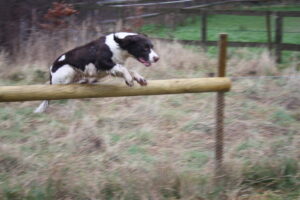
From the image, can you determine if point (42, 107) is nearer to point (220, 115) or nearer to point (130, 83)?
point (130, 83)

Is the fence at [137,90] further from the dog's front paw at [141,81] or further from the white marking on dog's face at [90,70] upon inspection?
the white marking on dog's face at [90,70]

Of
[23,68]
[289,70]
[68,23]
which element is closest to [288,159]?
[289,70]

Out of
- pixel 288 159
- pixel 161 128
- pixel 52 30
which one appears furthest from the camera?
pixel 52 30

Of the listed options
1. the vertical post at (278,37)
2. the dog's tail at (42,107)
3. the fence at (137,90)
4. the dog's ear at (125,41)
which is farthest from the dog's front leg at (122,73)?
the vertical post at (278,37)

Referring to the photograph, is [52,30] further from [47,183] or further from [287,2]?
[287,2]

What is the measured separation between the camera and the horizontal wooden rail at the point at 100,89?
370 centimetres

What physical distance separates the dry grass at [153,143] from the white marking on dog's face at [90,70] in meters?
0.93

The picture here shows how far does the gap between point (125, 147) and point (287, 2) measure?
56.6 ft

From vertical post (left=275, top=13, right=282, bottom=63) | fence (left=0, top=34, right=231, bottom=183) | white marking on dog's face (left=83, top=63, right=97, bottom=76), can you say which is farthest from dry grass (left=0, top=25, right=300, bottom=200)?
vertical post (left=275, top=13, right=282, bottom=63)

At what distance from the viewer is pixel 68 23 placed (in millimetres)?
10234

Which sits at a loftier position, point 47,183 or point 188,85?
point 188,85

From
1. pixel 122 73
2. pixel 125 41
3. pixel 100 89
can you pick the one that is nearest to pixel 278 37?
pixel 125 41

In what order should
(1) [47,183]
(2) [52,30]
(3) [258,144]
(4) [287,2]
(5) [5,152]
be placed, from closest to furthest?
(1) [47,183], (5) [5,152], (3) [258,144], (2) [52,30], (4) [287,2]

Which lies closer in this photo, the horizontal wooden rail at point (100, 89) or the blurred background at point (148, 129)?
the horizontal wooden rail at point (100, 89)
